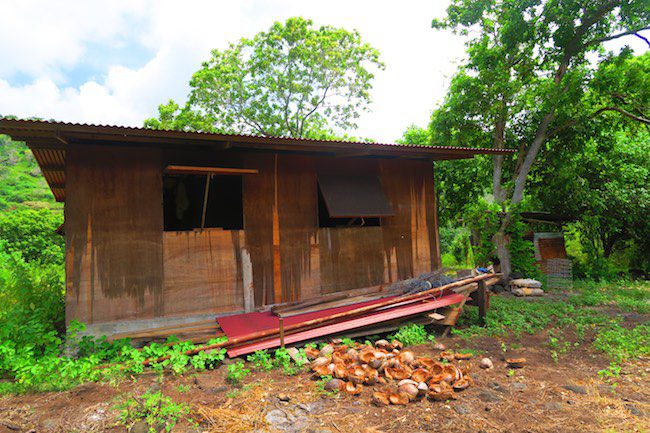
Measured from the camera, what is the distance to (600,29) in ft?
35.9

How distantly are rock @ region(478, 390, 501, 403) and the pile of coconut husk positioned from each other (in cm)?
19

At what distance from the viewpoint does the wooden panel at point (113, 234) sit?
18.1 ft

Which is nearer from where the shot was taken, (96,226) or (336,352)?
(336,352)

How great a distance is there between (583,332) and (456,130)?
8.12 meters

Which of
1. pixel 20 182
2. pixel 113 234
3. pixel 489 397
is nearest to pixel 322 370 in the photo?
pixel 489 397

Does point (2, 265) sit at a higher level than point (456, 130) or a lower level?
lower

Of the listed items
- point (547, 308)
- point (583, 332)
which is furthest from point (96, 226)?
point (547, 308)

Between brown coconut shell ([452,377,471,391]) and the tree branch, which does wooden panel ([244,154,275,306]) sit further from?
the tree branch

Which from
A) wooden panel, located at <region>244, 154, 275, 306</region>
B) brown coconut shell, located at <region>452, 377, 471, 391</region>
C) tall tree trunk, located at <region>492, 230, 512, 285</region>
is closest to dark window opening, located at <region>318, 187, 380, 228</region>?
wooden panel, located at <region>244, 154, 275, 306</region>

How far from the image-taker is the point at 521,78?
12.3m

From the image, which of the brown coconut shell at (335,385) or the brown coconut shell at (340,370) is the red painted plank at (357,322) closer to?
the brown coconut shell at (340,370)

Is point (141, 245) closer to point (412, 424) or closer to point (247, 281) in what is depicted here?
point (247, 281)

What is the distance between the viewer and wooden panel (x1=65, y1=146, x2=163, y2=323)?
552 centimetres

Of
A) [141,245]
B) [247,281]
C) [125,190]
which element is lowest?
[247,281]
